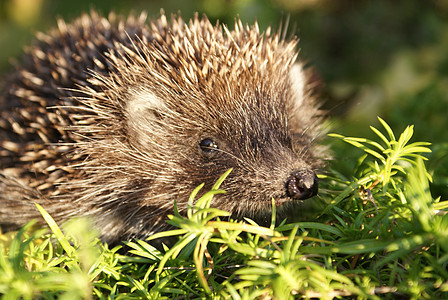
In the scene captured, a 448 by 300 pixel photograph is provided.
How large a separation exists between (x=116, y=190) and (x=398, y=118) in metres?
1.92

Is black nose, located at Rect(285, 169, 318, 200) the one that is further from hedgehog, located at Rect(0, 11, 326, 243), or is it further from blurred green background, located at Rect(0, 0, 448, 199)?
blurred green background, located at Rect(0, 0, 448, 199)

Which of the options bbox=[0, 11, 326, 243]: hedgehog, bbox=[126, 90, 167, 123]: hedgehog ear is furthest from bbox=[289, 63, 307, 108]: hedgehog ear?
bbox=[126, 90, 167, 123]: hedgehog ear

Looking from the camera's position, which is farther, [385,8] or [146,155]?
[385,8]

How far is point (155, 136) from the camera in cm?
196

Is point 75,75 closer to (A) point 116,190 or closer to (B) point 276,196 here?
(A) point 116,190

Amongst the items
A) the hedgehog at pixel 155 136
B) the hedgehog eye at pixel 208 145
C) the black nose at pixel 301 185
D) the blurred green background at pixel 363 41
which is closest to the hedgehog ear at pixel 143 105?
the hedgehog at pixel 155 136

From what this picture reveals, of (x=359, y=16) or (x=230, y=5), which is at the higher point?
(x=359, y=16)

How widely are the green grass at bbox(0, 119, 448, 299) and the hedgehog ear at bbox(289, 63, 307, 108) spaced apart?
783 millimetres

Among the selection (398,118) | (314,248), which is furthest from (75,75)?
(398,118)

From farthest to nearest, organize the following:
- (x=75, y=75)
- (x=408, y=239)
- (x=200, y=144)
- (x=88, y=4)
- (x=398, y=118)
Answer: (x=88, y=4)
(x=398, y=118)
(x=75, y=75)
(x=200, y=144)
(x=408, y=239)

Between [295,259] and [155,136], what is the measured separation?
40.2 inches

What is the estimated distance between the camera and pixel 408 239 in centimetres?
112

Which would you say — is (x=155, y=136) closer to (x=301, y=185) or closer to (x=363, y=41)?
(x=301, y=185)

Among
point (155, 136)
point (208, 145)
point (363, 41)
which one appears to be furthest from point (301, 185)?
point (363, 41)
